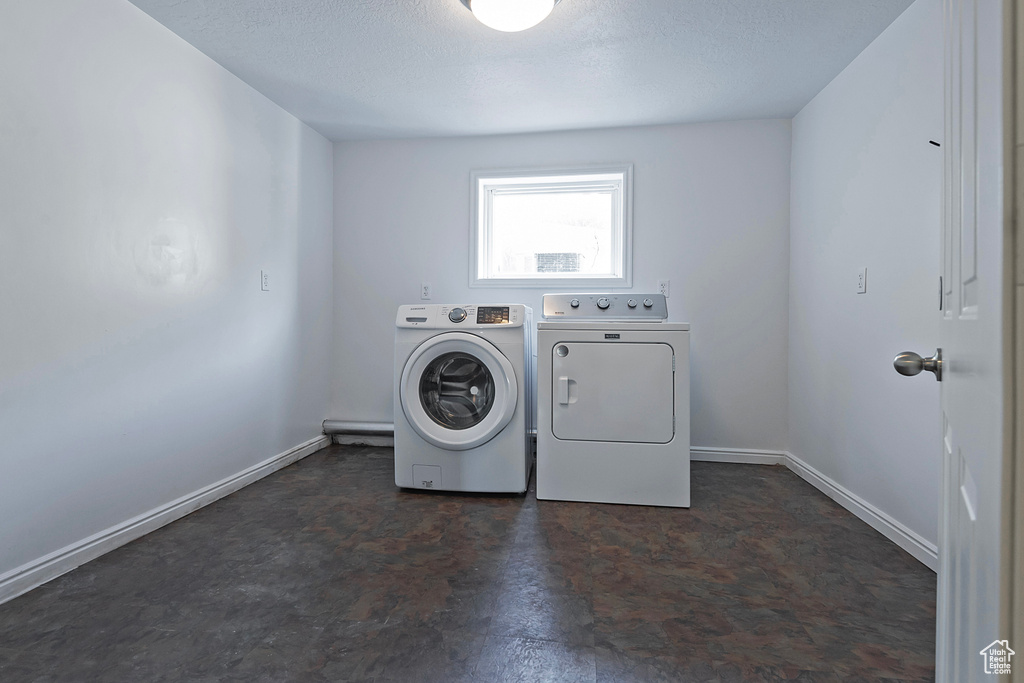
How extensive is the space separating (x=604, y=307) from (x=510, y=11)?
1.53 m

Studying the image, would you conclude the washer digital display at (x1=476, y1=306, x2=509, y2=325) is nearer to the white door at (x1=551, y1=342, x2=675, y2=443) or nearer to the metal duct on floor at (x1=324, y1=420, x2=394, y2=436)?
the white door at (x1=551, y1=342, x2=675, y2=443)

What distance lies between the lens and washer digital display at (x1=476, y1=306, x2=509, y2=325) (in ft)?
7.45

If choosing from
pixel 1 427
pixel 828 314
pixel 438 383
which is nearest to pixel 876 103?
pixel 828 314

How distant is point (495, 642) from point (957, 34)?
143 cm

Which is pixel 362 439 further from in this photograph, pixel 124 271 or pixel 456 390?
pixel 124 271

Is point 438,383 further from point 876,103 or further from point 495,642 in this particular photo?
point 876,103

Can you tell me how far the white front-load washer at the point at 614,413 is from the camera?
2.13 meters

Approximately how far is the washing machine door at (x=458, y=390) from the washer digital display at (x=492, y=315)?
0.29ft

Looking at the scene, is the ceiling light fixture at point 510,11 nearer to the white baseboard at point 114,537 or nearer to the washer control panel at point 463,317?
the washer control panel at point 463,317

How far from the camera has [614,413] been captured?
7.13ft

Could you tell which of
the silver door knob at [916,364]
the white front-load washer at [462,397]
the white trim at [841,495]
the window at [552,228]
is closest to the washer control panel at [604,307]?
the window at [552,228]

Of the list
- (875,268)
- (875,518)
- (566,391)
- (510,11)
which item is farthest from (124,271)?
(875,518)

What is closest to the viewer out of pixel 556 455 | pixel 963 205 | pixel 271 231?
pixel 963 205

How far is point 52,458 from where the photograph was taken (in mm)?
1562
